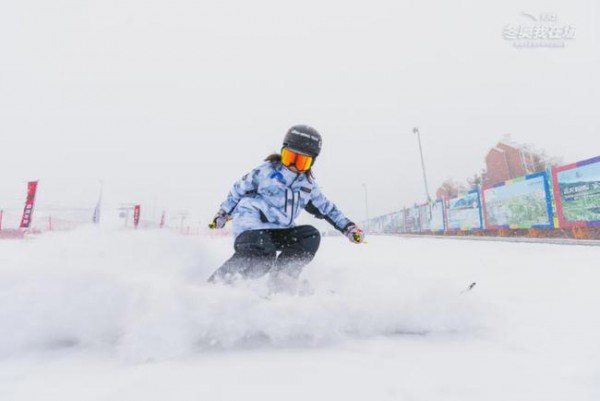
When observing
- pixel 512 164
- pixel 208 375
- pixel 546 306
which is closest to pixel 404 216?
pixel 512 164

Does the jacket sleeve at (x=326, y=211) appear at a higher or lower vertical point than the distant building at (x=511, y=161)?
lower

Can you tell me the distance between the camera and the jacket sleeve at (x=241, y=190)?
240 cm

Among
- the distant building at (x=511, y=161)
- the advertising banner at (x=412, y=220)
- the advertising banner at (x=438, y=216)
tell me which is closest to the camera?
the advertising banner at (x=438, y=216)

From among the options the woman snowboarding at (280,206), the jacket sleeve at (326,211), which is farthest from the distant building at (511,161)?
the woman snowboarding at (280,206)

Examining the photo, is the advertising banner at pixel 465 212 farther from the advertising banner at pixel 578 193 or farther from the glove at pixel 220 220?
the glove at pixel 220 220

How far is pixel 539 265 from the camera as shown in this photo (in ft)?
12.8

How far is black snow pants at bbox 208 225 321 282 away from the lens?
1.99 metres

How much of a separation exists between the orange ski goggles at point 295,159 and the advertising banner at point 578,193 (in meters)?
9.67

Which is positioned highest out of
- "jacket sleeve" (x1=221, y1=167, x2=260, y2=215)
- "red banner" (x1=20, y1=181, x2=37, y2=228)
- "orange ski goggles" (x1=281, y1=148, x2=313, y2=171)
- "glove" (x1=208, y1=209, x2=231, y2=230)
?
"red banner" (x1=20, y1=181, x2=37, y2=228)

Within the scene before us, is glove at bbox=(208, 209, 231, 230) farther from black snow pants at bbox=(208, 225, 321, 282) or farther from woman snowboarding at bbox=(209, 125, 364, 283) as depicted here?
black snow pants at bbox=(208, 225, 321, 282)

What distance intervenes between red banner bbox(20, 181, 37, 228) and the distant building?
1322 inches

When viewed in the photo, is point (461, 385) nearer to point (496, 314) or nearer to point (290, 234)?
point (496, 314)

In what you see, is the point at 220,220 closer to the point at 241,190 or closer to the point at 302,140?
the point at 241,190

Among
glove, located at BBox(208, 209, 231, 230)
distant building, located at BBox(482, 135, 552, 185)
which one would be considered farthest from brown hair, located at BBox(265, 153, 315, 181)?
distant building, located at BBox(482, 135, 552, 185)
